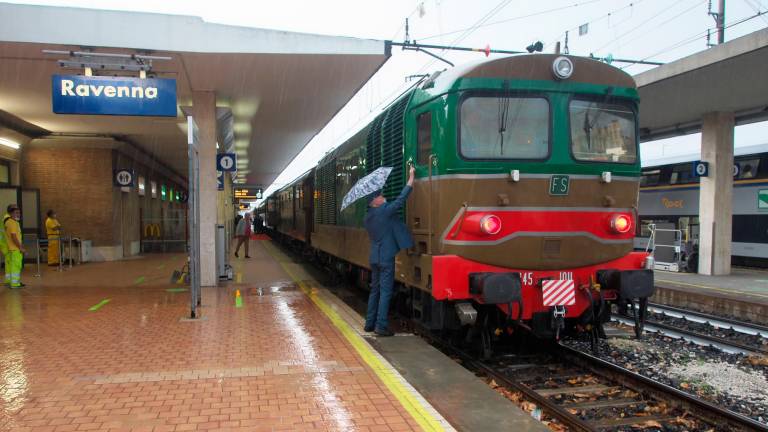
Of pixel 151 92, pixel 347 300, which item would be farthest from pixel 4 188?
pixel 347 300

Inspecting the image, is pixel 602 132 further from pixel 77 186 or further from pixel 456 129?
pixel 77 186

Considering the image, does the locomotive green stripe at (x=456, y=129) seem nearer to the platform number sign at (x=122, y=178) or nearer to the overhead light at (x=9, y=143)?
the overhead light at (x=9, y=143)

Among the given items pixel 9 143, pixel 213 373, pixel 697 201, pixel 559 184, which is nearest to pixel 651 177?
pixel 697 201

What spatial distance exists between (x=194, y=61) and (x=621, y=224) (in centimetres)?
777

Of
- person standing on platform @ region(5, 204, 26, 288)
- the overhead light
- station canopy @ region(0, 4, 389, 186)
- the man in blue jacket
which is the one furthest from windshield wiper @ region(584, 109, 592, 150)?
the overhead light

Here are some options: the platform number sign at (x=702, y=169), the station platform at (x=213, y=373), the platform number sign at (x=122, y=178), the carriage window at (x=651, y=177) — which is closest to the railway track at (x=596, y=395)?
the station platform at (x=213, y=373)

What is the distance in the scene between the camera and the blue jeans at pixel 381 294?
6770 millimetres

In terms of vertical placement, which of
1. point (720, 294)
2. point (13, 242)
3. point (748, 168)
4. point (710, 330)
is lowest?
point (710, 330)

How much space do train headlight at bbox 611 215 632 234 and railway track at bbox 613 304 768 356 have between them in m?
1.99

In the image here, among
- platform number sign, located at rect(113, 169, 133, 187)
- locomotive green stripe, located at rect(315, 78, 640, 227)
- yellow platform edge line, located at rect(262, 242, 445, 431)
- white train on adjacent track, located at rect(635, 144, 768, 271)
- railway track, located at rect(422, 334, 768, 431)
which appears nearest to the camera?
yellow platform edge line, located at rect(262, 242, 445, 431)

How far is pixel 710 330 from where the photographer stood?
29.6 ft

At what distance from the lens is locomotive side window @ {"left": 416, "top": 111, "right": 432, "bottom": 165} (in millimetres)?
6077

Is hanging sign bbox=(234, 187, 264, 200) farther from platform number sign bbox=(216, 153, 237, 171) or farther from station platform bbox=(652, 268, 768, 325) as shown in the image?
station platform bbox=(652, 268, 768, 325)

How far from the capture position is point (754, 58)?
10.4m
